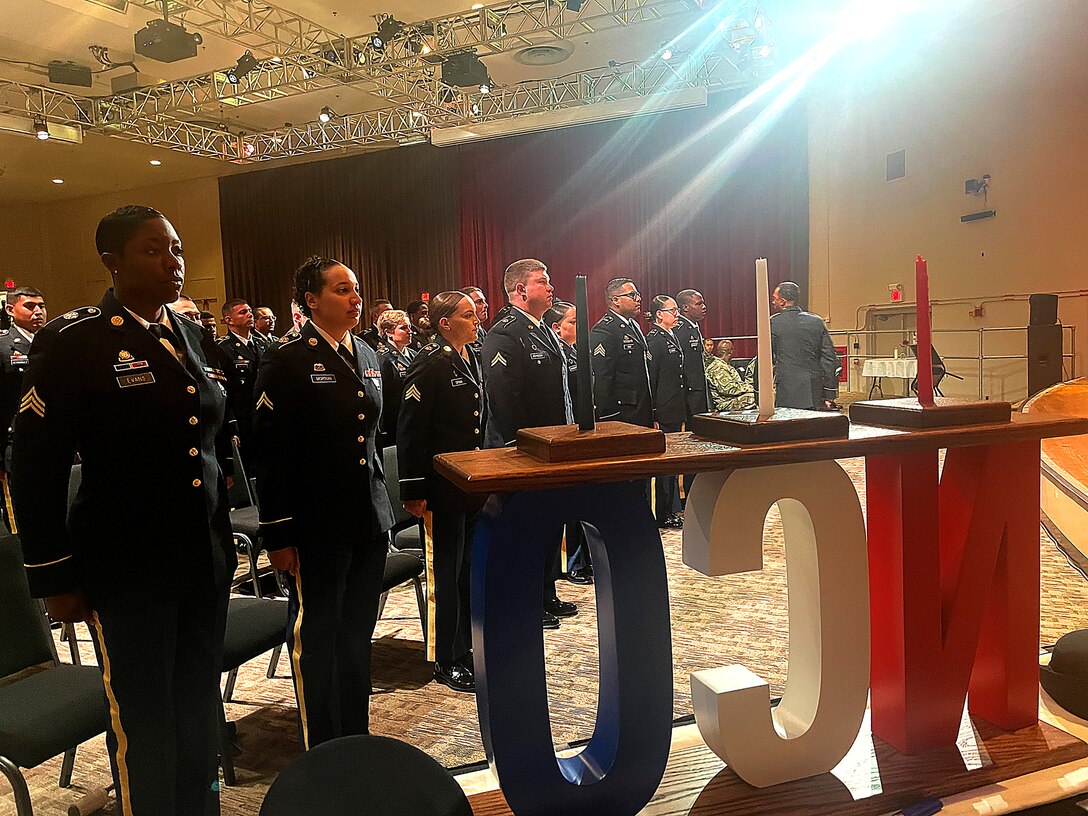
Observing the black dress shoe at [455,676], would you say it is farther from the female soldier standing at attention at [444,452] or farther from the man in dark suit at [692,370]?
the man in dark suit at [692,370]

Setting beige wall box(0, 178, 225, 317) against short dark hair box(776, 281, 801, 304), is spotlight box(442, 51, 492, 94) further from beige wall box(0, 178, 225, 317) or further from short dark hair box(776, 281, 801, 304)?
beige wall box(0, 178, 225, 317)

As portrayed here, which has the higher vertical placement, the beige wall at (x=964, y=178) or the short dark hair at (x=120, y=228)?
the beige wall at (x=964, y=178)

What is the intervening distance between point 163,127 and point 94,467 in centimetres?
990

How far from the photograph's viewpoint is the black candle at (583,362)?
126cm

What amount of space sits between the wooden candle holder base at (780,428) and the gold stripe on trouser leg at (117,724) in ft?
3.76

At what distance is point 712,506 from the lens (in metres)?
1.38

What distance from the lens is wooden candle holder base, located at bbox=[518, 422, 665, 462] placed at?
129cm

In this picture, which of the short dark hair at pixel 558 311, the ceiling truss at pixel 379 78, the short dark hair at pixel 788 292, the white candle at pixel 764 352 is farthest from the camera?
the ceiling truss at pixel 379 78

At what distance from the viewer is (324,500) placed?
194 centimetres

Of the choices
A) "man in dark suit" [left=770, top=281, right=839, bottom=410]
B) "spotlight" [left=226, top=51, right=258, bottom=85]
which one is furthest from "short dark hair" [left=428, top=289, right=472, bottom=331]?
"spotlight" [left=226, top=51, right=258, bottom=85]

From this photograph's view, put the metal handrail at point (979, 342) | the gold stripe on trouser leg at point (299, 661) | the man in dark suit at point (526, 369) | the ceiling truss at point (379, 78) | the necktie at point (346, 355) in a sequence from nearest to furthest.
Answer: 1. the gold stripe on trouser leg at point (299, 661)
2. the necktie at point (346, 355)
3. the man in dark suit at point (526, 369)
4. the ceiling truss at point (379, 78)
5. the metal handrail at point (979, 342)

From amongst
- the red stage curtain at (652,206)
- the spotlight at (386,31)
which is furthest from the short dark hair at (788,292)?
the red stage curtain at (652,206)

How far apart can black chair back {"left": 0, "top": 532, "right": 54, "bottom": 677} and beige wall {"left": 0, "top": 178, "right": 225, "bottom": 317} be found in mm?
13573

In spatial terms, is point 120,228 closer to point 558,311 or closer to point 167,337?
point 167,337
